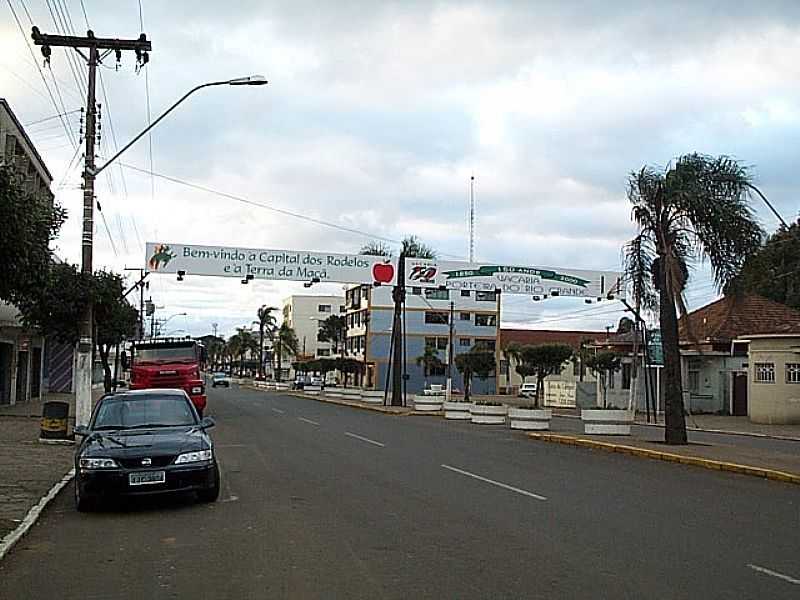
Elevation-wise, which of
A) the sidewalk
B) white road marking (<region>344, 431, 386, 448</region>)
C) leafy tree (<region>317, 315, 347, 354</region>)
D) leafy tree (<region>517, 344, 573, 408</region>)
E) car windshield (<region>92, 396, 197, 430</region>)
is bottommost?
the sidewalk

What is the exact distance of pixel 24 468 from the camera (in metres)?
18.6

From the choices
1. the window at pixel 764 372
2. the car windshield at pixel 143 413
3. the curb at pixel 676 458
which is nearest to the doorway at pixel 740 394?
the window at pixel 764 372

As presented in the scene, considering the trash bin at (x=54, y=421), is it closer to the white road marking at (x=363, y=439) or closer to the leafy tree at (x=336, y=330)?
the white road marking at (x=363, y=439)

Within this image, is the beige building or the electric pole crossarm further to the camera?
the beige building

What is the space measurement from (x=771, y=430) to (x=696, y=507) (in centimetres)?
2525

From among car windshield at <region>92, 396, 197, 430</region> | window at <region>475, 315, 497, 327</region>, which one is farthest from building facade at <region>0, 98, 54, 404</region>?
window at <region>475, 315, 497, 327</region>

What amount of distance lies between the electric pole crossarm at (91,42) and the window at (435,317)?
233ft

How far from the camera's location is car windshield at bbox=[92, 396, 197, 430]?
1413 cm

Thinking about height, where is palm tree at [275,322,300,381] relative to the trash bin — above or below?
above

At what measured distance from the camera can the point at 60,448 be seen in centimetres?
2336

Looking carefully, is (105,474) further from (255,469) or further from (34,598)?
(255,469)

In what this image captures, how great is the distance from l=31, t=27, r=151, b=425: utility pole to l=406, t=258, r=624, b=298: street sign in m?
18.3

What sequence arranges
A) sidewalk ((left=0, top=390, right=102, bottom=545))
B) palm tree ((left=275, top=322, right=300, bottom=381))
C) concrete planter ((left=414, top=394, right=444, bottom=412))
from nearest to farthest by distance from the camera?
sidewalk ((left=0, top=390, right=102, bottom=545))
concrete planter ((left=414, top=394, right=444, bottom=412))
palm tree ((left=275, top=322, right=300, bottom=381))

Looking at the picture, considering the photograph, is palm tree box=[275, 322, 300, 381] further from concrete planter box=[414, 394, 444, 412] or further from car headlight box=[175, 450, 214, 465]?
car headlight box=[175, 450, 214, 465]
